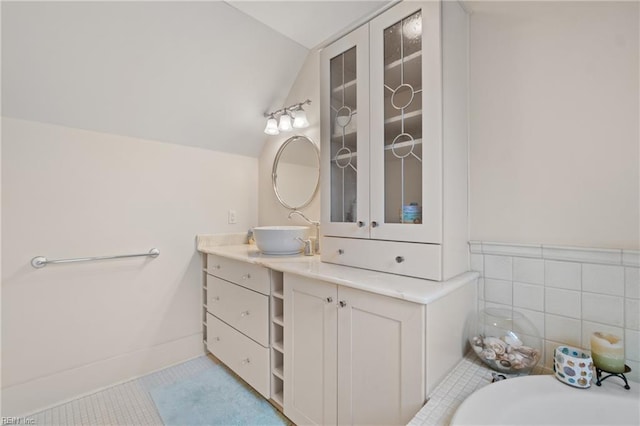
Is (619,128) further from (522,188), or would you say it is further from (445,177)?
(445,177)

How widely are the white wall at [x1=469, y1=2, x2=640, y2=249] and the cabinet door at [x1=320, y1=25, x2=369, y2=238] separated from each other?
509 mm

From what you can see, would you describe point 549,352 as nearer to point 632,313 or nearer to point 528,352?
point 528,352

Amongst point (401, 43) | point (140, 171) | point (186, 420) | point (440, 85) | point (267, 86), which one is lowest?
point (186, 420)

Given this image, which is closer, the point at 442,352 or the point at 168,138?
the point at 442,352

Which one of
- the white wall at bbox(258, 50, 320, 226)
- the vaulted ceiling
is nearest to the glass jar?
the white wall at bbox(258, 50, 320, 226)

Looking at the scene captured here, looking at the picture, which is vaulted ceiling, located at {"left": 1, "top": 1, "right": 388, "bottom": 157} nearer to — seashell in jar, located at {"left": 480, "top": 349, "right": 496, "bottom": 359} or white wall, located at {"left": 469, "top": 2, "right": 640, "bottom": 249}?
white wall, located at {"left": 469, "top": 2, "right": 640, "bottom": 249}

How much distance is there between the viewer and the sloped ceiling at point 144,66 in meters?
1.38

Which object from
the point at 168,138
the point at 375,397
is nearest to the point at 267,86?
the point at 168,138

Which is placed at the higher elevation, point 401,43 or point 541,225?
point 401,43

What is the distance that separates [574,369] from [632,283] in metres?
0.37

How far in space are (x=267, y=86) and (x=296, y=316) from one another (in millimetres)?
1657

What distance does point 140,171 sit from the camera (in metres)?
1.94

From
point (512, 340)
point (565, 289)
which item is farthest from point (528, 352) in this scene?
point (565, 289)

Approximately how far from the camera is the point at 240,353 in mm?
Answer: 1738
